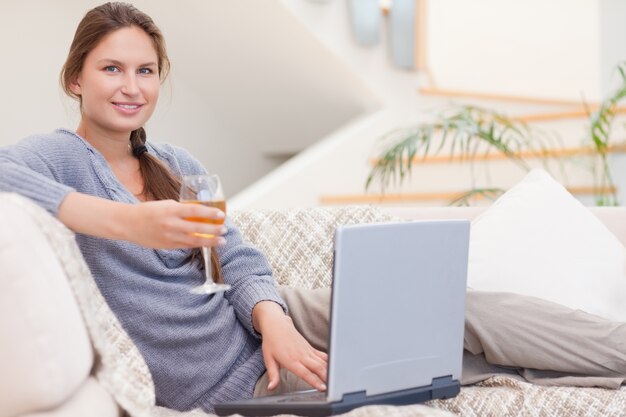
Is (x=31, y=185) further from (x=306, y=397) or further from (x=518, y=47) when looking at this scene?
(x=518, y=47)

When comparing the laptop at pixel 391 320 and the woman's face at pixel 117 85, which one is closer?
the laptop at pixel 391 320

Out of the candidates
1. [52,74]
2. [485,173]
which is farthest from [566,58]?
[52,74]

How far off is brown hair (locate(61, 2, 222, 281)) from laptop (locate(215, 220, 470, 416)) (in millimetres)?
475

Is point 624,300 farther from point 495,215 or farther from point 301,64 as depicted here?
point 301,64

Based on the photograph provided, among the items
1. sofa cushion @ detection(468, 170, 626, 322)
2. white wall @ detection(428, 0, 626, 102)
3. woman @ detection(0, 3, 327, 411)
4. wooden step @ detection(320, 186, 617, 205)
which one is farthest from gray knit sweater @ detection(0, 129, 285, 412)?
white wall @ detection(428, 0, 626, 102)

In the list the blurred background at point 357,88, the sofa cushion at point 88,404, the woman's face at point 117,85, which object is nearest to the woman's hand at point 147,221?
the sofa cushion at point 88,404

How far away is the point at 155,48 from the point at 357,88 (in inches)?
141

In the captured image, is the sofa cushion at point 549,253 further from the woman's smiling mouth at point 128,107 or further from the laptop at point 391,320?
the woman's smiling mouth at point 128,107

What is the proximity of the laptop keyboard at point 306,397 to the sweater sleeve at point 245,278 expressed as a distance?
29 cm

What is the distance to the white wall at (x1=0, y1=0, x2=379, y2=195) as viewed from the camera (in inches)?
173

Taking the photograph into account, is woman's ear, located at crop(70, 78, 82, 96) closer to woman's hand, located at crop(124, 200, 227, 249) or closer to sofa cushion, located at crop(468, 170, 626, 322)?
woman's hand, located at crop(124, 200, 227, 249)

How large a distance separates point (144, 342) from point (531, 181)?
113 centimetres

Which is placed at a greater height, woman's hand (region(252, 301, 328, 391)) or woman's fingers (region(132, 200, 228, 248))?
woman's fingers (region(132, 200, 228, 248))

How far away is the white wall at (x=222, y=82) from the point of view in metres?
4.40
